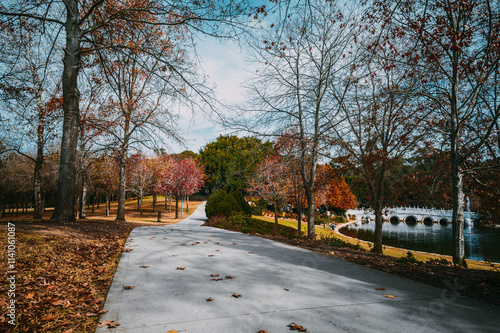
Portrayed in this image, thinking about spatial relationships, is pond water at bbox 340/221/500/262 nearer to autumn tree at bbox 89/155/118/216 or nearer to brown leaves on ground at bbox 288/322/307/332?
brown leaves on ground at bbox 288/322/307/332

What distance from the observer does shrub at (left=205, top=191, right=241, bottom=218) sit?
631 inches

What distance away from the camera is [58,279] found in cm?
351

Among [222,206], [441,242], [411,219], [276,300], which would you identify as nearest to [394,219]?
[411,219]

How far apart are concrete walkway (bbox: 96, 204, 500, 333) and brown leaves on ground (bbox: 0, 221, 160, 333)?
21 cm

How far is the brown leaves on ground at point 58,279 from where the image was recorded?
2525 millimetres

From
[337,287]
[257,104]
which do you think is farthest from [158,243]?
[257,104]

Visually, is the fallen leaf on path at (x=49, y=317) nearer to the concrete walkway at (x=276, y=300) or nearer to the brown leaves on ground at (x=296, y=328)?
the concrete walkway at (x=276, y=300)

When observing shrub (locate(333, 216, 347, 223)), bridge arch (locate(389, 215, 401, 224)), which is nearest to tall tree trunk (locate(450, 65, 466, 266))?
shrub (locate(333, 216, 347, 223))

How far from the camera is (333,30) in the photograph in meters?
11.2

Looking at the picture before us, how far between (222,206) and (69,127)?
10084 millimetres

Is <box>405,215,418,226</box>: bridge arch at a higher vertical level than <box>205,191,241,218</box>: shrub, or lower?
lower

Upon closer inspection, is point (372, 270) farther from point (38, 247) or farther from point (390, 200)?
point (390, 200)

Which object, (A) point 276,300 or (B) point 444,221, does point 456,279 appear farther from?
(B) point 444,221

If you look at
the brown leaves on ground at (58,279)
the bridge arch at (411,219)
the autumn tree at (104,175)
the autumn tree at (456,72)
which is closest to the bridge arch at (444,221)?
the bridge arch at (411,219)
